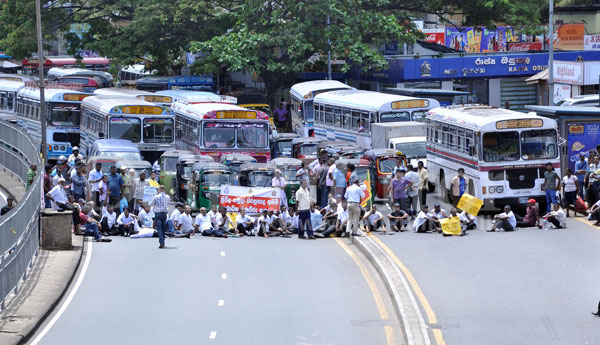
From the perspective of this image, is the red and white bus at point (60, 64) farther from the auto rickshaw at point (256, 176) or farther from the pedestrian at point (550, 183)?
the pedestrian at point (550, 183)

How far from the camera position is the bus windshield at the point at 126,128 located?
36.5 metres

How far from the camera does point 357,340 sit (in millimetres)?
15539

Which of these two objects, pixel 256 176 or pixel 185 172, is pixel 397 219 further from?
pixel 185 172

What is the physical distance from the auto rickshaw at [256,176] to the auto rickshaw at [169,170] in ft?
11.8

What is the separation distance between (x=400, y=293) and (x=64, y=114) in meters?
27.8

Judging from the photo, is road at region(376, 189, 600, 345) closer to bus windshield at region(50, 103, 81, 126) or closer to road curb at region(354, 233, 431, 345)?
road curb at region(354, 233, 431, 345)

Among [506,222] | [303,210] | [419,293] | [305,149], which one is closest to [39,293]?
[419,293]

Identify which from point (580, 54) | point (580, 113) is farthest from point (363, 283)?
point (580, 54)

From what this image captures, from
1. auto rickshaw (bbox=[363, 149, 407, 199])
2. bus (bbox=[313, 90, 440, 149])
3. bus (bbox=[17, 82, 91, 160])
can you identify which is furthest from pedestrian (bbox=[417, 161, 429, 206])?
bus (bbox=[17, 82, 91, 160])

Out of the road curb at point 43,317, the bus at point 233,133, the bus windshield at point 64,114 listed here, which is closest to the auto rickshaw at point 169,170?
the bus at point 233,133

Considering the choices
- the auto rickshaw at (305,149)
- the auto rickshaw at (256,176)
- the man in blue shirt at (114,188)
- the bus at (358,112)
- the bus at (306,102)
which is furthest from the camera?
the bus at (306,102)

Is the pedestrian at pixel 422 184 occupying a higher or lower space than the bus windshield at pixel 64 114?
lower

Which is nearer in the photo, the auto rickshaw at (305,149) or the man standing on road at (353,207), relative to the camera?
the man standing on road at (353,207)

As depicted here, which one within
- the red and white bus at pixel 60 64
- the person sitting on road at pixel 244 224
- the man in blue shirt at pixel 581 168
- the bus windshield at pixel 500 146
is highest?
the red and white bus at pixel 60 64
